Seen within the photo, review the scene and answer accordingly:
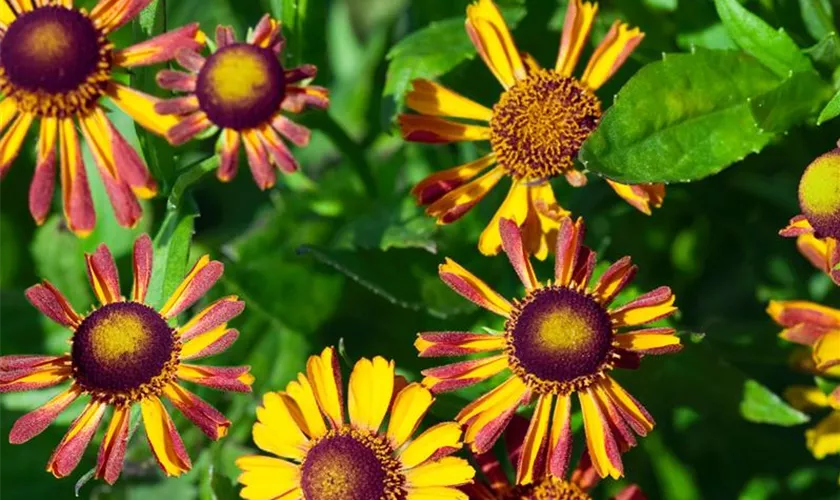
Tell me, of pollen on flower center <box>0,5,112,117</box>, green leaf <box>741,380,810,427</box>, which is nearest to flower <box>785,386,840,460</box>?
green leaf <box>741,380,810,427</box>

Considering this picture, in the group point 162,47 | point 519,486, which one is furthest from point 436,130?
point 519,486

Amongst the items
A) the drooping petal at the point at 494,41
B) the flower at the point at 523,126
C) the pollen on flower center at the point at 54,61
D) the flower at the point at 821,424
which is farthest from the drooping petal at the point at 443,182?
the flower at the point at 821,424

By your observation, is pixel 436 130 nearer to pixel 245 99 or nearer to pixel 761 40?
pixel 245 99

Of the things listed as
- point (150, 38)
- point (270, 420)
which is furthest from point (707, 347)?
point (150, 38)

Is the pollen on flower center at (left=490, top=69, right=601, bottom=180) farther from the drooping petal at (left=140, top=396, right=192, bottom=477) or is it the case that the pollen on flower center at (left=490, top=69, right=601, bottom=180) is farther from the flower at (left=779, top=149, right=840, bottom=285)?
the drooping petal at (left=140, top=396, right=192, bottom=477)

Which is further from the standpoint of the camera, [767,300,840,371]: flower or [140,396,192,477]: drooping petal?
[767,300,840,371]: flower

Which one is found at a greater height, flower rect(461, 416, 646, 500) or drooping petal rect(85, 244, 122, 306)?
drooping petal rect(85, 244, 122, 306)
